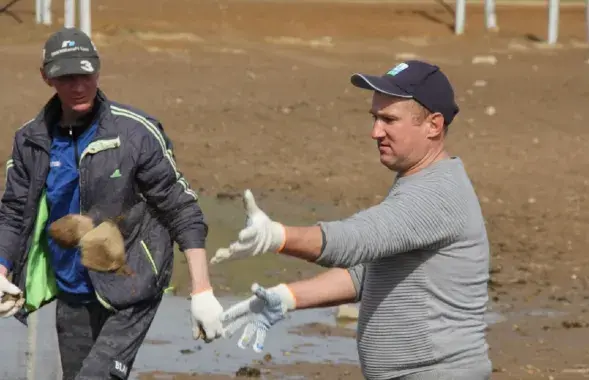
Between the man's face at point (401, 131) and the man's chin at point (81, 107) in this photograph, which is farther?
the man's chin at point (81, 107)

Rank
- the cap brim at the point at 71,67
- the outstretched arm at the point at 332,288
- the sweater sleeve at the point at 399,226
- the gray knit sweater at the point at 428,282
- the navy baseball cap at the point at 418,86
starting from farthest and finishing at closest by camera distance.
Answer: the cap brim at the point at 71,67 < the outstretched arm at the point at 332,288 < the navy baseball cap at the point at 418,86 < the gray knit sweater at the point at 428,282 < the sweater sleeve at the point at 399,226

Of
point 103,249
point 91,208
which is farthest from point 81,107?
point 103,249

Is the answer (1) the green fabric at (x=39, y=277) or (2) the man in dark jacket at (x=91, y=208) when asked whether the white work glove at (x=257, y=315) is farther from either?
(1) the green fabric at (x=39, y=277)

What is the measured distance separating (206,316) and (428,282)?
1110 millimetres

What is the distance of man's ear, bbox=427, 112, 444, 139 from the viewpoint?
4.56m

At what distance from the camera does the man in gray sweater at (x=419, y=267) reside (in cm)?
444

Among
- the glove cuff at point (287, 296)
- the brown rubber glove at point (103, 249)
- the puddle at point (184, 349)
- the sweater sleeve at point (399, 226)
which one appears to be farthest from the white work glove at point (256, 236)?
the puddle at point (184, 349)

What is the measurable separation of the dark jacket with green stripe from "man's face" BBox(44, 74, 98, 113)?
8 cm

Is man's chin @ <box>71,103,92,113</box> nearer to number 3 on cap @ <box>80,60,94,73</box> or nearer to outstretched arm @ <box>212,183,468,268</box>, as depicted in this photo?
number 3 on cap @ <box>80,60,94,73</box>

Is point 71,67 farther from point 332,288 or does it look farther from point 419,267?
point 419,267

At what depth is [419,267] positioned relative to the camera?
4.48 meters

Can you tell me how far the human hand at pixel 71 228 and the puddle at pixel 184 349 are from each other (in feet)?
6.40

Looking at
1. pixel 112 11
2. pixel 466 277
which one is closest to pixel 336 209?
pixel 466 277

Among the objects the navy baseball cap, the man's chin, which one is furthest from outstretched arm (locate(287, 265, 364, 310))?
the man's chin
